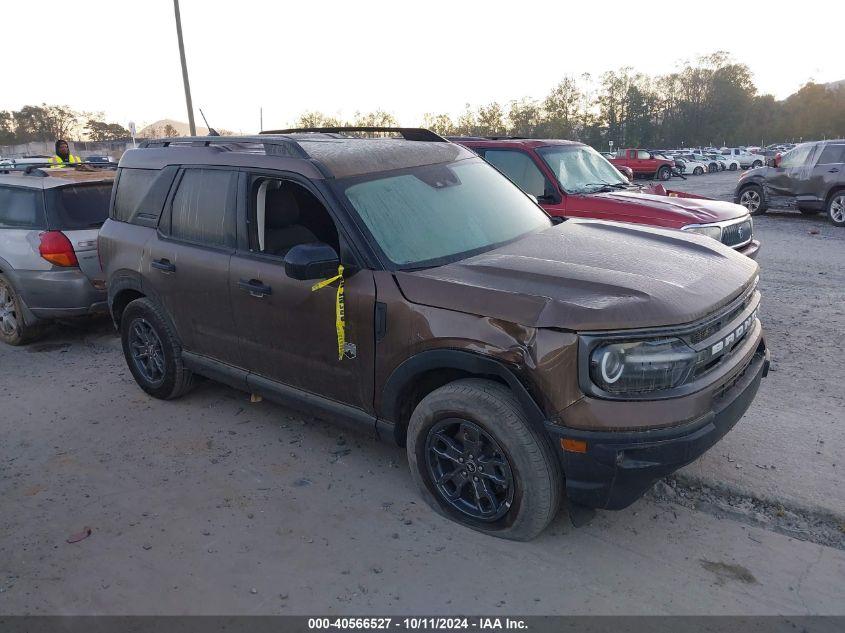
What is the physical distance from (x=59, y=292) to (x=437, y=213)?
429 centimetres

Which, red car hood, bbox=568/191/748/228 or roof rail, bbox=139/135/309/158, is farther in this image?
red car hood, bbox=568/191/748/228

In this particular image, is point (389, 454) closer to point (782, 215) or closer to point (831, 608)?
point (831, 608)

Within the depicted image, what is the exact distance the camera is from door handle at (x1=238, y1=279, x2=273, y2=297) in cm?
387

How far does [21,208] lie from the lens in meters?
6.47

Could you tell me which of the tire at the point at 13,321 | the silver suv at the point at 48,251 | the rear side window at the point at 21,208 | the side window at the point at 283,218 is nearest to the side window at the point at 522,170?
the side window at the point at 283,218

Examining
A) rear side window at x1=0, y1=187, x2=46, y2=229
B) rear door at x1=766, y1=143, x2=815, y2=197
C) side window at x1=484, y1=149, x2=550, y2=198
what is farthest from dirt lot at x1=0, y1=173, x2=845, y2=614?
rear door at x1=766, y1=143, x2=815, y2=197

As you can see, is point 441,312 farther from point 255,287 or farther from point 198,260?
point 198,260

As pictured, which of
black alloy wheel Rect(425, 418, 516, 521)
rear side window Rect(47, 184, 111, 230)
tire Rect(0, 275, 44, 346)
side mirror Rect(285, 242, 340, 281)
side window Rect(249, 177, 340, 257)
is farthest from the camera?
tire Rect(0, 275, 44, 346)

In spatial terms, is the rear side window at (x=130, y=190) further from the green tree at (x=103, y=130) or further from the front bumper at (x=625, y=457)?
the green tree at (x=103, y=130)

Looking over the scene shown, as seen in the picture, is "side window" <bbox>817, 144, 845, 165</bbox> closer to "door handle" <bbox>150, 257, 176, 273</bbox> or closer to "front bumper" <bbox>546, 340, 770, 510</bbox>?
"front bumper" <bbox>546, 340, 770, 510</bbox>

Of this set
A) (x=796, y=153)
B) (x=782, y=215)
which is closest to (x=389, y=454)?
(x=796, y=153)

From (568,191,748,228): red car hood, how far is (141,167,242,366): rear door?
4.22 metres

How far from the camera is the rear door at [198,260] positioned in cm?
420

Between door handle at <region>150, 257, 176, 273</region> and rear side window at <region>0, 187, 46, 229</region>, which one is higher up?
rear side window at <region>0, 187, 46, 229</region>
